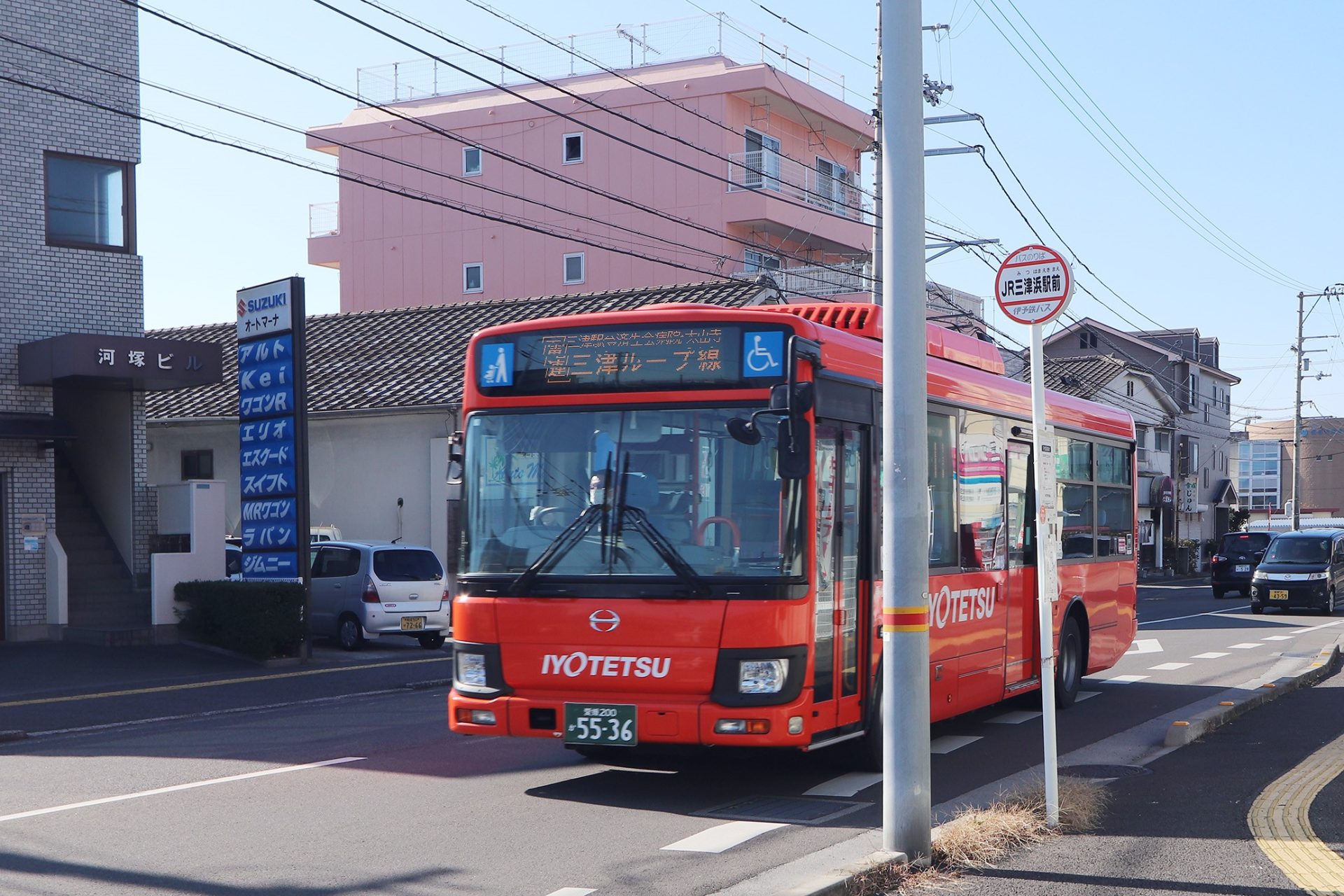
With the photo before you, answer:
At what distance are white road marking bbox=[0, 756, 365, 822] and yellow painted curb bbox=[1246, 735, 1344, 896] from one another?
6476mm

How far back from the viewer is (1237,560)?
128ft

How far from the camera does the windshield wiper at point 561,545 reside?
8727mm

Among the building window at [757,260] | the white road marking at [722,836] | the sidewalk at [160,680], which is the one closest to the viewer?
the white road marking at [722,836]

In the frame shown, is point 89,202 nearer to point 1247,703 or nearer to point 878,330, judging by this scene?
point 878,330

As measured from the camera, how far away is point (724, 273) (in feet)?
139

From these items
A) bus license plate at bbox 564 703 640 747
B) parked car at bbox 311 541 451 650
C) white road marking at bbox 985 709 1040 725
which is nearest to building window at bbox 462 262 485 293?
parked car at bbox 311 541 451 650

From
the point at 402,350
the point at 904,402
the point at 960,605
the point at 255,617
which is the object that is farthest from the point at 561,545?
the point at 402,350

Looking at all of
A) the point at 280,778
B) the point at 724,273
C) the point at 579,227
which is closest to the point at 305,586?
the point at 280,778

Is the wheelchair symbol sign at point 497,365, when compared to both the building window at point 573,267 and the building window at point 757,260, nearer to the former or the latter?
the building window at point 757,260

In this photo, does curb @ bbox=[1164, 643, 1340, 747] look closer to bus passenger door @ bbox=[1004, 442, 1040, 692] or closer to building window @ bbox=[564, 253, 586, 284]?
bus passenger door @ bbox=[1004, 442, 1040, 692]

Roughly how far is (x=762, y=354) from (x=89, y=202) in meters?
16.5

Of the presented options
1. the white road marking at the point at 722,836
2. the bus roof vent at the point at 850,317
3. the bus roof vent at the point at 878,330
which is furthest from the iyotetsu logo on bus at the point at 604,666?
the bus roof vent at the point at 850,317

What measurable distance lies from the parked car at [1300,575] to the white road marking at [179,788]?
26.0m

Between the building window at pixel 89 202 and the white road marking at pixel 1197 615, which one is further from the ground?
the building window at pixel 89 202
